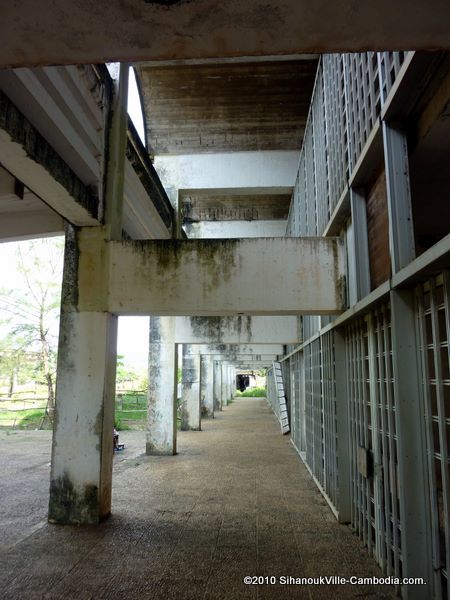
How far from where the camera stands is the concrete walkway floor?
3689mm

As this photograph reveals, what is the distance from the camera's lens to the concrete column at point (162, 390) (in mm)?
10266

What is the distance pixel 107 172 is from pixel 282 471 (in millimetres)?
6141

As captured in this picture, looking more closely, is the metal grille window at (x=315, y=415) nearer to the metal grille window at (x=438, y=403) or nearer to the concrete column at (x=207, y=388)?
the metal grille window at (x=438, y=403)

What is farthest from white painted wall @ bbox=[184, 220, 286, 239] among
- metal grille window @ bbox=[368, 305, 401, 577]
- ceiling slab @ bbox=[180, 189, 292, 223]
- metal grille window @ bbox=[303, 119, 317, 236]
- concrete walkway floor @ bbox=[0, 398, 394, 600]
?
metal grille window @ bbox=[368, 305, 401, 577]

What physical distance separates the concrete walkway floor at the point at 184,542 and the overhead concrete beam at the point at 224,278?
8.33 ft

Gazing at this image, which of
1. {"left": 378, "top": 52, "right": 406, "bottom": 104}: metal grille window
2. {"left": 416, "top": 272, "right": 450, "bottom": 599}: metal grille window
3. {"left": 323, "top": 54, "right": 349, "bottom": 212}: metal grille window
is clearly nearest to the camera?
{"left": 416, "top": 272, "right": 450, "bottom": 599}: metal grille window

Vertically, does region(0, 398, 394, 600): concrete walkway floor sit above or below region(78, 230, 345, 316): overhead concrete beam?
below

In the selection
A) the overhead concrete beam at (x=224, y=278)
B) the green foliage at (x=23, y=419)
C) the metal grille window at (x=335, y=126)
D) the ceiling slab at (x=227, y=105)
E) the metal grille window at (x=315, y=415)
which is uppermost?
the ceiling slab at (x=227, y=105)

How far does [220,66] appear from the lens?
339 inches

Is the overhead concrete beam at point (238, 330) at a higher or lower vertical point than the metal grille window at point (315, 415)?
higher

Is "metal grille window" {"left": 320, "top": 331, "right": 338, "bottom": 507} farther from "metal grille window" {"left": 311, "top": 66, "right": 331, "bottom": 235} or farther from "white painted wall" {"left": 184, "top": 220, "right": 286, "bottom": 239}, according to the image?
"white painted wall" {"left": 184, "top": 220, "right": 286, "bottom": 239}

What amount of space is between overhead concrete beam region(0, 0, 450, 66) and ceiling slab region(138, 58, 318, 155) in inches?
291

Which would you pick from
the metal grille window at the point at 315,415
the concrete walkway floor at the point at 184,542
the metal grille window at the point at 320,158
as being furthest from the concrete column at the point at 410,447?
the metal grille window at the point at 315,415

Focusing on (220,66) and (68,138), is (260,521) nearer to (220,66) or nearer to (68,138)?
(68,138)
